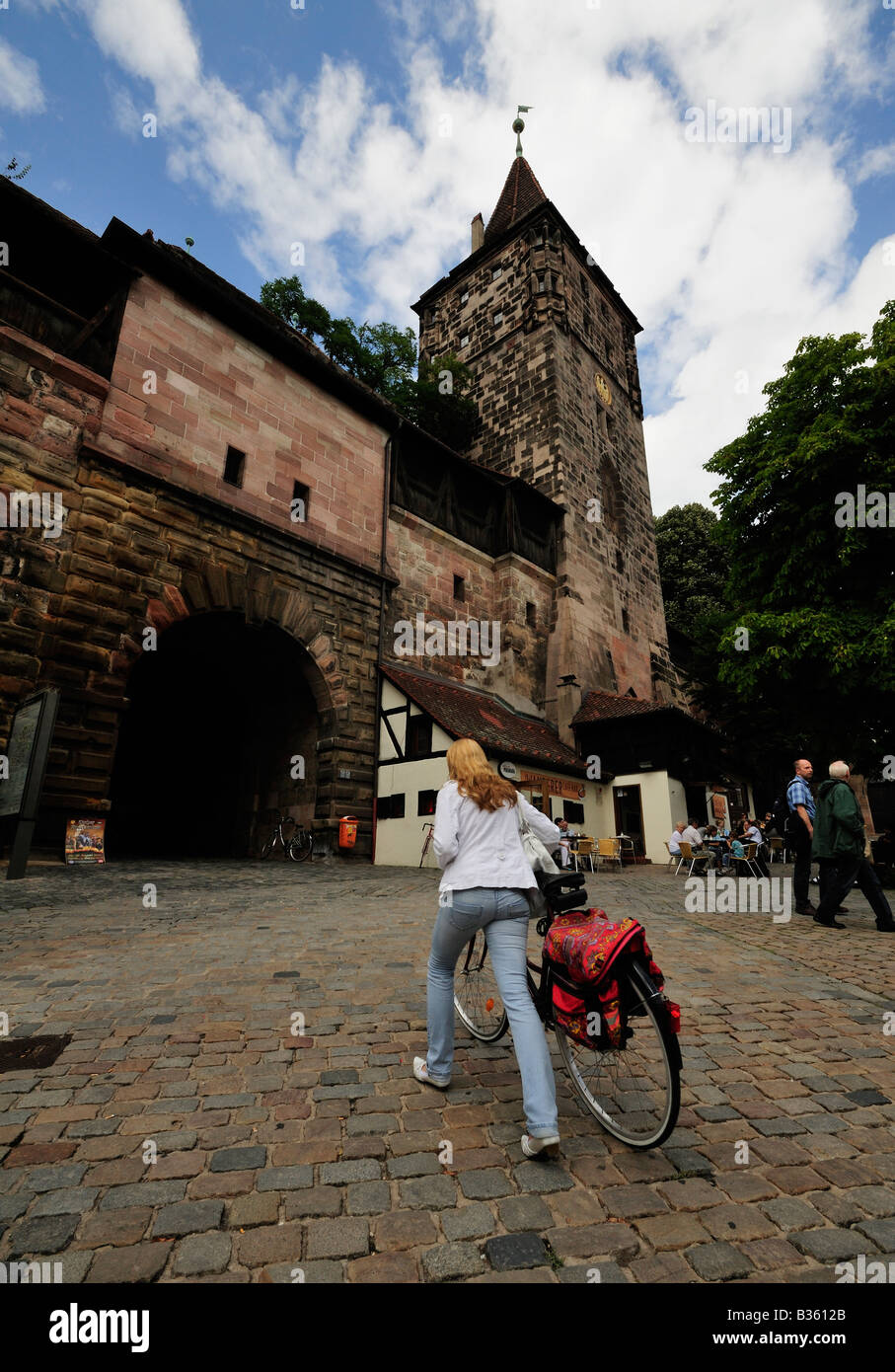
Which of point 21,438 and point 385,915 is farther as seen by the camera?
point 21,438

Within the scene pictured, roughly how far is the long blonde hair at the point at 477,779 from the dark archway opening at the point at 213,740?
10471 millimetres

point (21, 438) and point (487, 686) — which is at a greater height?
point (21, 438)

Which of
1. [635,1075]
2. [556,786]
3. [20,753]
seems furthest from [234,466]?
[635,1075]

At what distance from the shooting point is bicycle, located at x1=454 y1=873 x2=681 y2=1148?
2.42m

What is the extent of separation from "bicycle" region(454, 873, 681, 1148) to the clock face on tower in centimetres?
2774

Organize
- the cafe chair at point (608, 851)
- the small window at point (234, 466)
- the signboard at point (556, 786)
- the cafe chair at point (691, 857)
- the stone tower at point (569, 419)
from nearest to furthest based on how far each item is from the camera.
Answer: the small window at point (234, 466)
the cafe chair at point (691, 857)
the cafe chair at point (608, 851)
the signboard at point (556, 786)
the stone tower at point (569, 419)

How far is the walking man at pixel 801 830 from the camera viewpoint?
8.29 metres

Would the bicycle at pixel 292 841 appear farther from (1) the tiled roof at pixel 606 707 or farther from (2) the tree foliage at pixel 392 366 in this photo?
(2) the tree foliage at pixel 392 366

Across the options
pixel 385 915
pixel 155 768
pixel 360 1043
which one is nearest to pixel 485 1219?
pixel 360 1043

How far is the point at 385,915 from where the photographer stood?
24.8 ft

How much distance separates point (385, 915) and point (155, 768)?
1735 cm

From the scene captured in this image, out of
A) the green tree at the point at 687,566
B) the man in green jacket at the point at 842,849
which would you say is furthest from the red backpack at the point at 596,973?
the green tree at the point at 687,566
